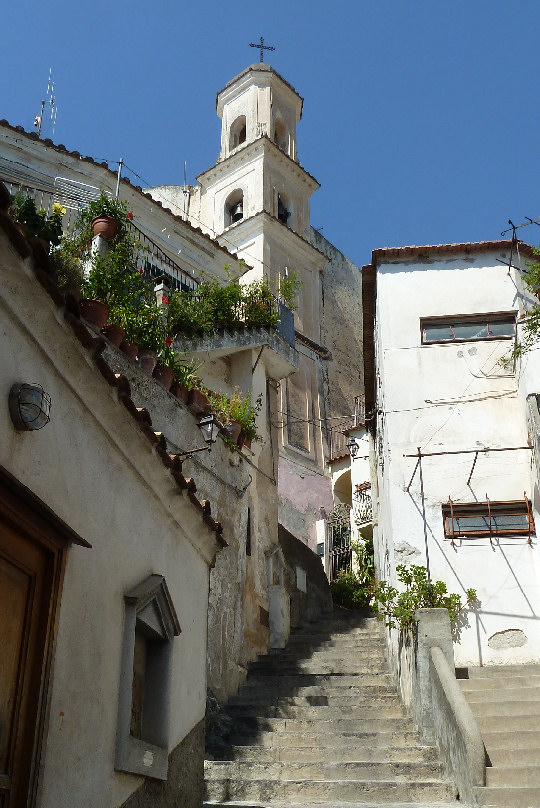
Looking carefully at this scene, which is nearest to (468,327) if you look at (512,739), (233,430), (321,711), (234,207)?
(233,430)

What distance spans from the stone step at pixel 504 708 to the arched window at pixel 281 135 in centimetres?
2534

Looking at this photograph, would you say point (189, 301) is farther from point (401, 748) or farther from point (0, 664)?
point (0, 664)

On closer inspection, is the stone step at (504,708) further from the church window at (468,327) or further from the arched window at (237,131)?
the arched window at (237,131)

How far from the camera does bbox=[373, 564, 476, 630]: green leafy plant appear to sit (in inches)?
493

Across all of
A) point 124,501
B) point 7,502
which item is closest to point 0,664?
point 7,502

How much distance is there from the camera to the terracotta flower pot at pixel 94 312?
9781 mm

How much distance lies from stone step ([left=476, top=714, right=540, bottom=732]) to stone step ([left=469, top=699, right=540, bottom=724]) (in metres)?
0.14

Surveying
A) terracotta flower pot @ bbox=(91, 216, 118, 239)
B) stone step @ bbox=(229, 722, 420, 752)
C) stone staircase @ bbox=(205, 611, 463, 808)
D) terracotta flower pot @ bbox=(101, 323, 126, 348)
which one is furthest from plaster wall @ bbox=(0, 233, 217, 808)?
terracotta flower pot @ bbox=(91, 216, 118, 239)

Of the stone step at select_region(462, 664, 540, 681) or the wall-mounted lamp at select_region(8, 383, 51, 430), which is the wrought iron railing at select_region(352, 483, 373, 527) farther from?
the wall-mounted lamp at select_region(8, 383, 51, 430)

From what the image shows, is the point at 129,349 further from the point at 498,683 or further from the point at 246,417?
the point at 498,683

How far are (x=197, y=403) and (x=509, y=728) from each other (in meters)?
6.30

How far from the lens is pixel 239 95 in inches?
1288

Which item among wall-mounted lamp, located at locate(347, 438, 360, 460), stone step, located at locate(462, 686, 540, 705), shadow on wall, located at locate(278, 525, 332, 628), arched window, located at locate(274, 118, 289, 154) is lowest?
stone step, located at locate(462, 686, 540, 705)

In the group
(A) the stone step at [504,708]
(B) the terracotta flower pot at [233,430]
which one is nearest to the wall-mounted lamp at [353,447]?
(B) the terracotta flower pot at [233,430]
